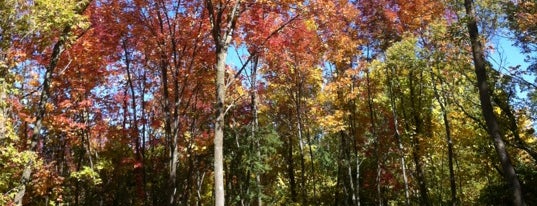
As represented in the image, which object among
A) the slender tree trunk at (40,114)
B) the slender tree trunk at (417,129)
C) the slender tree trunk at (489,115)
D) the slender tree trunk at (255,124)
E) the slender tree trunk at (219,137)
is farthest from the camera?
the slender tree trunk at (417,129)

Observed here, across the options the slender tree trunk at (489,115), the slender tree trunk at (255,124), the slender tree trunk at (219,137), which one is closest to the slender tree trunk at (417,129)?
the slender tree trunk at (489,115)

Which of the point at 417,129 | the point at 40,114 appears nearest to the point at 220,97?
the point at 40,114

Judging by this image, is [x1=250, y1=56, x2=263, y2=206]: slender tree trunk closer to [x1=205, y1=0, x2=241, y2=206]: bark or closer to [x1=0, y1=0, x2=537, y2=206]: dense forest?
[x1=0, y1=0, x2=537, y2=206]: dense forest

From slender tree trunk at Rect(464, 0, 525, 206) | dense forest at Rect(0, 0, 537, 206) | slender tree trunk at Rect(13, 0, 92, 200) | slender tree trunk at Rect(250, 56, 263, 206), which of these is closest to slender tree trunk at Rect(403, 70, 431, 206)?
dense forest at Rect(0, 0, 537, 206)

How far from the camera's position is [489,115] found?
41.1ft

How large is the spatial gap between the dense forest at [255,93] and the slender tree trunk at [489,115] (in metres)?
0.05

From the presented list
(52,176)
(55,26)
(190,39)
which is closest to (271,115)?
(190,39)

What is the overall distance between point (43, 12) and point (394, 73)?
1639 cm

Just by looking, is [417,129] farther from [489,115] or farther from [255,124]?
[489,115]

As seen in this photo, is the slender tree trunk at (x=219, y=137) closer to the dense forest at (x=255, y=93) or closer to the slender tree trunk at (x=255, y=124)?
the dense forest at (x=255, y=93)

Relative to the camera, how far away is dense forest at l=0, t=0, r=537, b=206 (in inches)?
466

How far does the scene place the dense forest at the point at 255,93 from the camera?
1184cm

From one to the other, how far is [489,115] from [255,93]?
32.7 feet

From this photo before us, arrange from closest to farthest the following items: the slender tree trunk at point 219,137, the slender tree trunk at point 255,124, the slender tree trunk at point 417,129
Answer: the slender tree trunk at point 219,137, the slender tree trunk at point 255,124, the slender tree trunk at point 417,129
